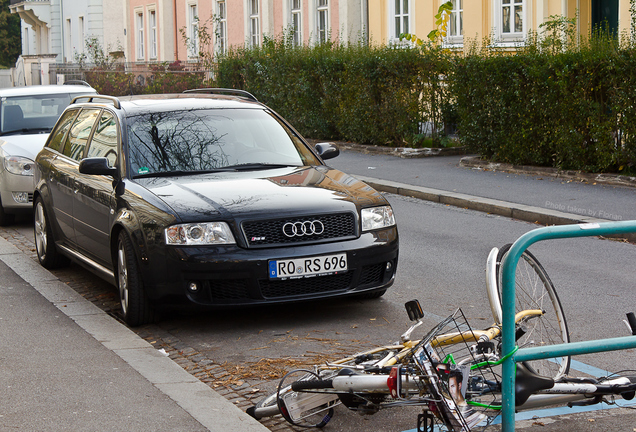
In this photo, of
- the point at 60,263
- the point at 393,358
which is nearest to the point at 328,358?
the point at 393,358

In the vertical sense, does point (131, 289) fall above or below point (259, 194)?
below

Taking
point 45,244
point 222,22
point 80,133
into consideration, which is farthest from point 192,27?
point 80,133

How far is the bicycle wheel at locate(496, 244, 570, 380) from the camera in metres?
4.25

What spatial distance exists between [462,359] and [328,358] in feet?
5.34

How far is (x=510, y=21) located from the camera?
68.4ft

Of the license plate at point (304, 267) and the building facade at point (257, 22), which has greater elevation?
the building facade at point (257, 22)

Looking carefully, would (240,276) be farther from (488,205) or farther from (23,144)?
(23,144)

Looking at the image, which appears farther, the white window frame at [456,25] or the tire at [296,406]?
the white window frame at [456,25]

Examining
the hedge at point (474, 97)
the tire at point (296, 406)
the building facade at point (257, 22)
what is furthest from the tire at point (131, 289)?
the building facade at point (257, 22)

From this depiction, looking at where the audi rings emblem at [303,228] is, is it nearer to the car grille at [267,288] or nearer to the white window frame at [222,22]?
the car grille at [267,288]

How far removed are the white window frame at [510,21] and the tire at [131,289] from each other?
50.0 ft

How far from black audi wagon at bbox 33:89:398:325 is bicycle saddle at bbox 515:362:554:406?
94.8 inches

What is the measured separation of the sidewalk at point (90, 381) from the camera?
14.2 feet

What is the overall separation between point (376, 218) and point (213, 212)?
1.19 metres
